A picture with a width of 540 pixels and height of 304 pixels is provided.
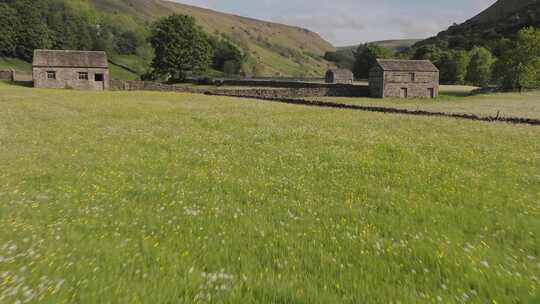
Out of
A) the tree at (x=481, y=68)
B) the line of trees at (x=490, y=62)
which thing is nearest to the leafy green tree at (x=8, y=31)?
the line of trees at (x=490, y=62)

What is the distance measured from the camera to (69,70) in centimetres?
6431

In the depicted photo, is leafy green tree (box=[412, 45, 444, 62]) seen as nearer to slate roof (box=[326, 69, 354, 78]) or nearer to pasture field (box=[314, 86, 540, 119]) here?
slate roof (box=[326, 69, 354, 78])

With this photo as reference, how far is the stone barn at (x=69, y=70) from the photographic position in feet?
206

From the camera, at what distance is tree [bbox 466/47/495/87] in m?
102

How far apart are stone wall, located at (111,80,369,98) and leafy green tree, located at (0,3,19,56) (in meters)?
70.7

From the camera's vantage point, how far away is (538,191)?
31.1 feet

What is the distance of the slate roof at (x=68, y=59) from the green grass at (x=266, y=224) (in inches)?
2334

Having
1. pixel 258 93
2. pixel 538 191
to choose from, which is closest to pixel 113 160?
Answer: pixel 538 191

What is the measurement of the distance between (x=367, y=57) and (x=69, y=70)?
104 m

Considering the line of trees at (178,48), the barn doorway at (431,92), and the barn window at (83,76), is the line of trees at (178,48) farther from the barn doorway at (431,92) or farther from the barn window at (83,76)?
the barn doorway at (431,92)

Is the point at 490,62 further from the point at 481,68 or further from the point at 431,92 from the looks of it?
the point at 431,92

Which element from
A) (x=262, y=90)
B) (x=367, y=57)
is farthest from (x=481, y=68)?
(x=262, y=90)

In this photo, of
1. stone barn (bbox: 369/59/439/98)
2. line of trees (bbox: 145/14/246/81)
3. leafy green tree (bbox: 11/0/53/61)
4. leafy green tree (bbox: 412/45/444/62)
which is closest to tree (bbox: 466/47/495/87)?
leafy green tree (bbox: 412/45/444/62)

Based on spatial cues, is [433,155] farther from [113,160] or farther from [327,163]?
[113,160]
